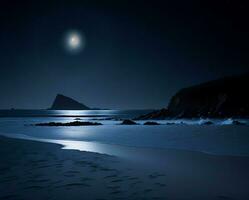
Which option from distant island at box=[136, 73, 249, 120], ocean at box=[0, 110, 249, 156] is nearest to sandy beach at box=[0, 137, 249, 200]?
ocean at box=[0, 110, 249, 156]

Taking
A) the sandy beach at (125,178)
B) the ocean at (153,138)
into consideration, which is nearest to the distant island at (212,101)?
the ocean at (153,138)

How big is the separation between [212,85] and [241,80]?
896 cm

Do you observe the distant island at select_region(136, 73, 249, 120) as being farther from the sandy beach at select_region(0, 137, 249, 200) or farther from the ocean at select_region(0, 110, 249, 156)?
the sandy beach at select_region(0, 137, 249, 200)

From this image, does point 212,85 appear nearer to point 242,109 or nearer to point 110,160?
point 242,109

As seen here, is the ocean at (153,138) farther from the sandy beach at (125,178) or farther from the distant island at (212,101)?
the distant island at (212,101)

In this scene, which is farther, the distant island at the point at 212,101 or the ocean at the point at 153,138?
the distant island at the point at 212,101

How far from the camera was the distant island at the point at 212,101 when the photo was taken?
210 ft

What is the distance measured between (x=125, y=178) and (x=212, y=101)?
219 feet

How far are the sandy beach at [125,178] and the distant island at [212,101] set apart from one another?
180 feet

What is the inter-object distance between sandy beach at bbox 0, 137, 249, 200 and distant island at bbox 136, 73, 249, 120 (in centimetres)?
5475

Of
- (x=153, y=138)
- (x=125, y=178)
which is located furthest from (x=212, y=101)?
(x=125, y=178)

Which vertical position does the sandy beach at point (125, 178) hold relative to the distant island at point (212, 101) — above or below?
below

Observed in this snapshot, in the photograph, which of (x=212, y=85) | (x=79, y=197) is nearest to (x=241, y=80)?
(x=212, y=85)

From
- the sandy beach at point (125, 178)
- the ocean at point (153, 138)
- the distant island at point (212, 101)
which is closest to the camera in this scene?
the sandy beach at point (125, 178)
